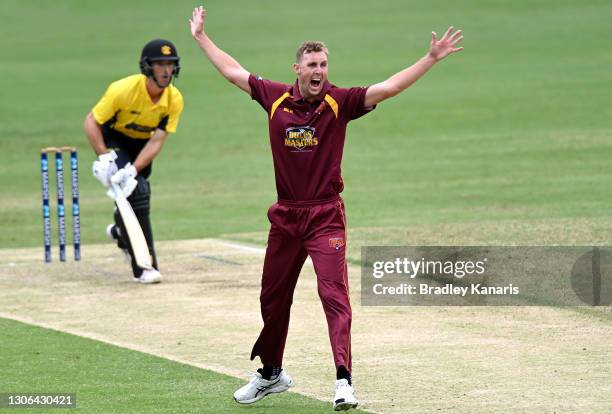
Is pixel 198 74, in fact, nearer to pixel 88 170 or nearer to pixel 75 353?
pixel 88 170

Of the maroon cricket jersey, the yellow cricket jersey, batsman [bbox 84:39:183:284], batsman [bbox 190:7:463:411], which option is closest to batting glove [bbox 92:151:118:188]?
batsman [bbox 84:39:183:284]

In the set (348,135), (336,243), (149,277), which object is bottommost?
(149,277)

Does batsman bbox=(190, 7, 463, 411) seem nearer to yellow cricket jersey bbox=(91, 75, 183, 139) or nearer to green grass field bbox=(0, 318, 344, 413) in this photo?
green grass field bbox=(0, 318, 344, 413)

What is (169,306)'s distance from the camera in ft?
38.1

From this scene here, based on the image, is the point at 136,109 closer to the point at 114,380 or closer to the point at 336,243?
the point at 114,380

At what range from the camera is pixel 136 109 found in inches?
513

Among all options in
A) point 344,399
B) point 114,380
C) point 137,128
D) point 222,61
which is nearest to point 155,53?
point 137,128

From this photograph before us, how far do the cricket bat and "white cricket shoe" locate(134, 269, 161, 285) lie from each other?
55mm

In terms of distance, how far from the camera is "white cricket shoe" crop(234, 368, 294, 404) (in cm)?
820

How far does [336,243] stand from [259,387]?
1002mm

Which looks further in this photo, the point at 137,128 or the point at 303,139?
the point at 137,128

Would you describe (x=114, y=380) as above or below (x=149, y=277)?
below

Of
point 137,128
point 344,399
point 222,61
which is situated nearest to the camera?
point 344,399

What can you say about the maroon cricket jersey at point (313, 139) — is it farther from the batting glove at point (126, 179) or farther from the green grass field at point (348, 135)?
the batting glove at point (126, 179)
